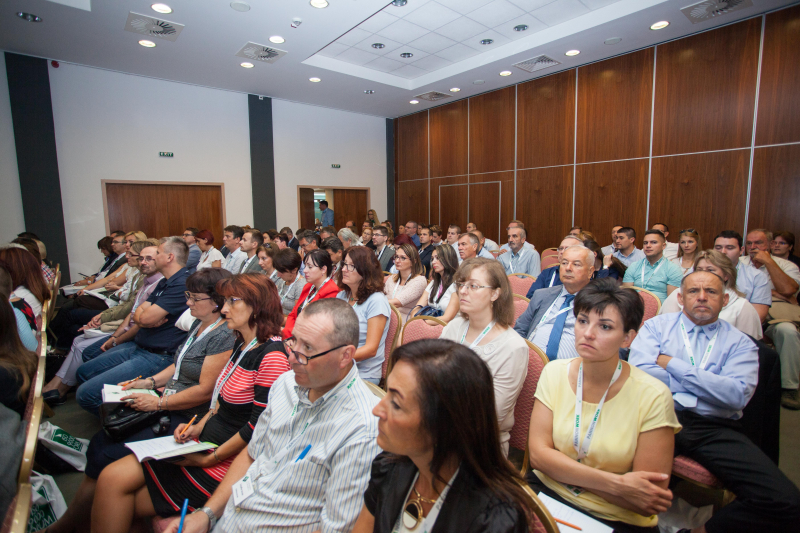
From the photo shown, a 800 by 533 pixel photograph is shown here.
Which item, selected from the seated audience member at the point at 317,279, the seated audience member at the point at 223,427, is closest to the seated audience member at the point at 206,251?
the seated audience member at the point at 317,279

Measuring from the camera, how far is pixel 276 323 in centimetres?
203

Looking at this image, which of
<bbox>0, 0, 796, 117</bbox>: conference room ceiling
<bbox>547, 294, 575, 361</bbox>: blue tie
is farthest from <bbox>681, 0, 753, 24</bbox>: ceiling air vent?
<bbox>547, 294, 575, 361</bbox>: blue tie

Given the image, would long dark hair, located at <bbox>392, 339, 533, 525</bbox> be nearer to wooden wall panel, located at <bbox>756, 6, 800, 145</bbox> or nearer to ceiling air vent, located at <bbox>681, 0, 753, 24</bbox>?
ceiling air vent, located at <bbox>681, 0, 753, 24</bbox>

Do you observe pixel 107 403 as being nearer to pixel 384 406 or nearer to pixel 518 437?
pixel 384 406

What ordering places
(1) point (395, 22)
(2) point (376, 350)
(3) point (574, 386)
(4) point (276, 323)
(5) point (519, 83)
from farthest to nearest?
(5) point (519, 83) < (1) point (395, 22) < (2) point (376, 350) < (4) point (276, 323) < (3) point (574, 386)

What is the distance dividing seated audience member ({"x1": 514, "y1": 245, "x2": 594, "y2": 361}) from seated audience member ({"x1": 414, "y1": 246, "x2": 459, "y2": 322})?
2.86 ft

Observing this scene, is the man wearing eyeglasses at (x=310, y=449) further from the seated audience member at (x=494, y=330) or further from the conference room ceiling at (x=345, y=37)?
the conference room ceiling at (x=345, y=37)

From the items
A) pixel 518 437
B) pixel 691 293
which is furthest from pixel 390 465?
pixel 691 293

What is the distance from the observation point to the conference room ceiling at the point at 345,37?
16.3 ft

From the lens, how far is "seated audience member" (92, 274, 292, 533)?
160 cm

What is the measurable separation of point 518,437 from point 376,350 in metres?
1.01

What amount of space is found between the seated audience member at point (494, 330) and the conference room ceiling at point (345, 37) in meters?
4.22

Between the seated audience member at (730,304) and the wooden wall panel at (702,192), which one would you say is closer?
the seated audience member at (730,304)

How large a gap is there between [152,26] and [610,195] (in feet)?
24.5
